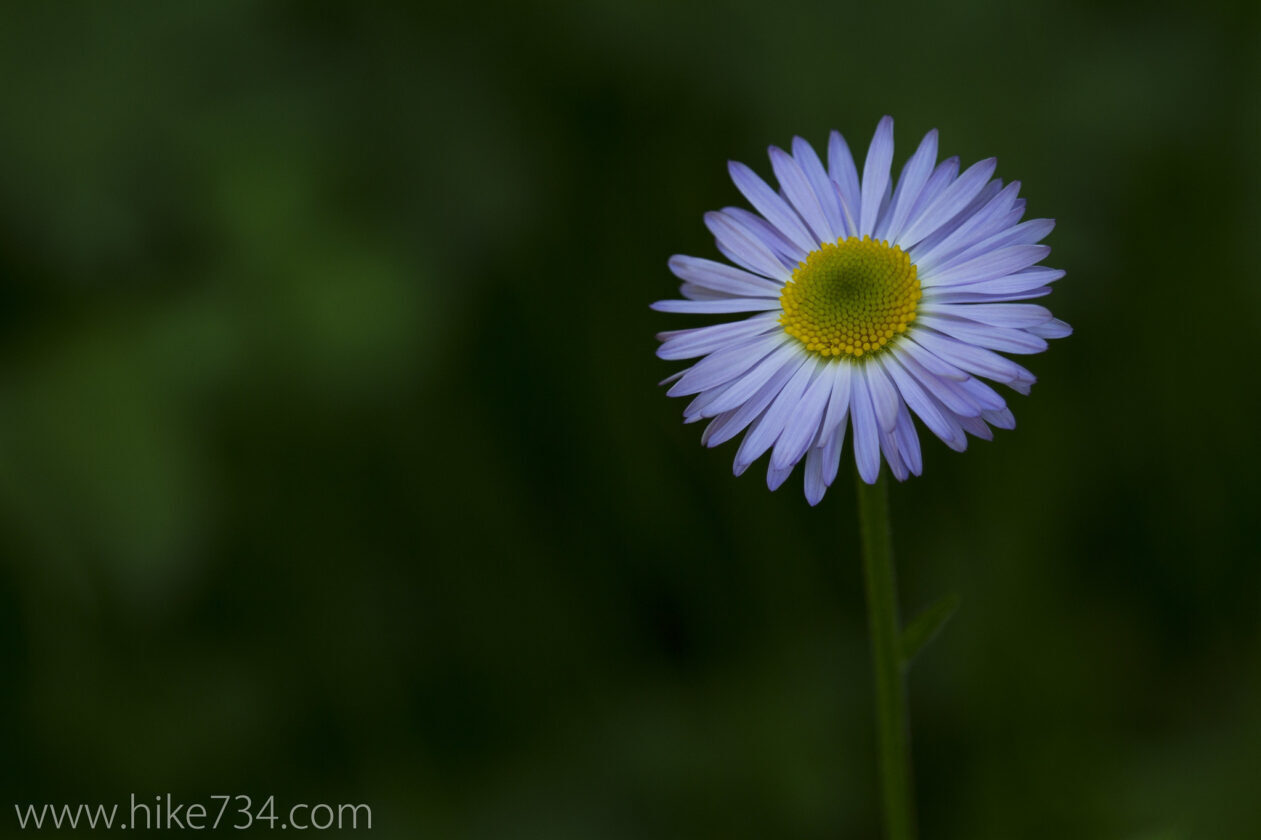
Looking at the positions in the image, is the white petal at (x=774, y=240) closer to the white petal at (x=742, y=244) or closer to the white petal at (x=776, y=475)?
the white petal at (x=742, y=244)

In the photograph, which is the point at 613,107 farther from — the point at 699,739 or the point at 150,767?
the point at 150,767

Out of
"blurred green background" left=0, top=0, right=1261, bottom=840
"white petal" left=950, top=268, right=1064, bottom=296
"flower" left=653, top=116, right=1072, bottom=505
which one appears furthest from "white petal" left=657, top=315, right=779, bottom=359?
"blurred green background" left=0, top=0, right=1261, bottom=840

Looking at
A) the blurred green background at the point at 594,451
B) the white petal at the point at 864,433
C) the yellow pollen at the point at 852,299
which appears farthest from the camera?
the blurred green background at the point at 594,451

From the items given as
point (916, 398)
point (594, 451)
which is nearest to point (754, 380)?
point (916, 398)

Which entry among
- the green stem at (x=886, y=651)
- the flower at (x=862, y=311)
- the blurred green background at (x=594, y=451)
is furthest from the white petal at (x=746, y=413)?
the blurred green background at (x=594, y=451)

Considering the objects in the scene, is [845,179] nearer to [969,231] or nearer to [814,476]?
[969,231]

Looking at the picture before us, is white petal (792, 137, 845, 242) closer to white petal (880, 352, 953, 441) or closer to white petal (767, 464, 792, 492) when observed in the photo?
white petal (880, 352, 953, 441)
